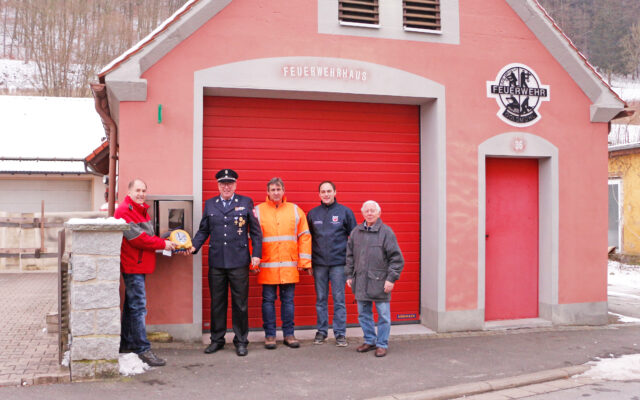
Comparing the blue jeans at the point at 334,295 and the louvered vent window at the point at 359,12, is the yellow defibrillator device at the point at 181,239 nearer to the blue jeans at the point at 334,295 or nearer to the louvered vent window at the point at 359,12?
the blue jeans at the point at 334,295

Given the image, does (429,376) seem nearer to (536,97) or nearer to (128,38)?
(536,97)

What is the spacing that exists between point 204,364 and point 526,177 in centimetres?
539

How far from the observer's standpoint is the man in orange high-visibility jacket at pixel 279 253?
7020 mm

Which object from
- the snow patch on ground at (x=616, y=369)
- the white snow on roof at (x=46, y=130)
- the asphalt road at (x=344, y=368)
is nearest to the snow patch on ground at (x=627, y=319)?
the asphalt road at (x=344, y=368)

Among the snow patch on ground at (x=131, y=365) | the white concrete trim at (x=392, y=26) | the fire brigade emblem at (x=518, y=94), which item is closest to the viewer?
the snow patch on ground at (x=131, y=365)

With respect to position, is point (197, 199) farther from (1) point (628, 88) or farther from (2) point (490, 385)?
(1) point (628, 88)

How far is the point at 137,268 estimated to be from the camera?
629 cm

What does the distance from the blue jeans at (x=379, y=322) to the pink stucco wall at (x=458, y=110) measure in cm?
160

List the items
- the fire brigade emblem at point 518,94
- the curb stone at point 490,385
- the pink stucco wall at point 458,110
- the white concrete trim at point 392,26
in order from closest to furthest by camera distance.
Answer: the curb stone at point 490,385 → the pink stucco wall at point 458,110 → the white concrete trim at point 392,26 → the fire brigade emblem at point 518,94

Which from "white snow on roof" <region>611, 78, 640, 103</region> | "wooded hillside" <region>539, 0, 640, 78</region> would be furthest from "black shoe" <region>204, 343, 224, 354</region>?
"white snow on roof" <region>611, 78, 640, 103</region>

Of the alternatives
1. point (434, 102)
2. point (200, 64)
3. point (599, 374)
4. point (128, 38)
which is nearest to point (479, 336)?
point (599, 374)

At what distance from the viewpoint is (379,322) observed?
6.88 metres

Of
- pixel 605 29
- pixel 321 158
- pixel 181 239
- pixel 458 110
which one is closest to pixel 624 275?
pixel 458 110

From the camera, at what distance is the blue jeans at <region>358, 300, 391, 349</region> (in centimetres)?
686
